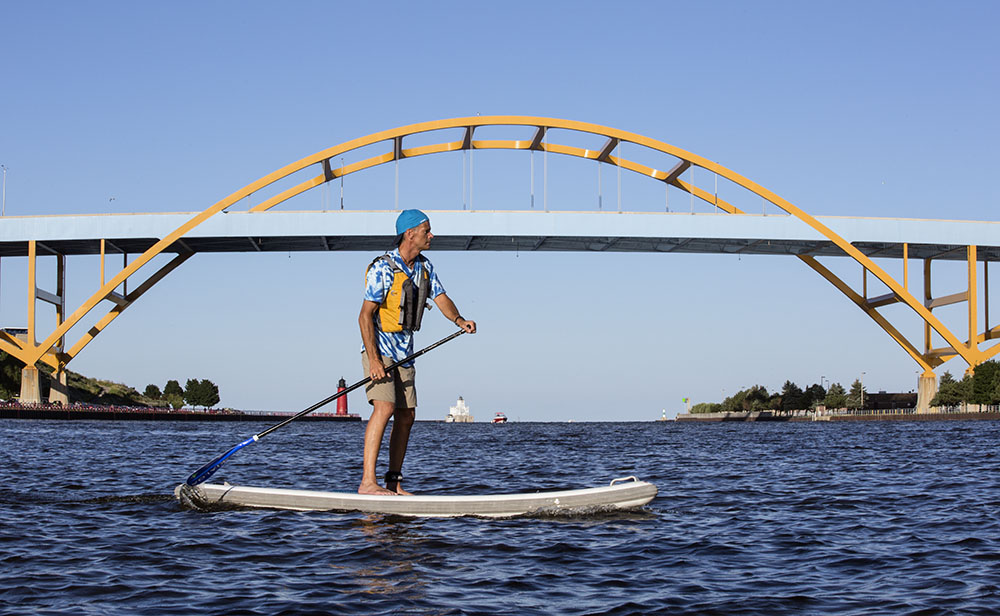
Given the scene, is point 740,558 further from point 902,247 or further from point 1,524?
point 902,247

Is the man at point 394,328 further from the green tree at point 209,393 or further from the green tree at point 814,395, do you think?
the green tree at point 814,395

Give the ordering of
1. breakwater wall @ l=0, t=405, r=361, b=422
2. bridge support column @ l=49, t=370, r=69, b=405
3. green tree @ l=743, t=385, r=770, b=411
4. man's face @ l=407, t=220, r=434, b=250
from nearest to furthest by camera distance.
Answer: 1. man's face @ l=407, t=220, r=434, b=250
2. breakwater wall @ l=0, t=405, r=361, b=422
3. bridge support column @ l=49, t=370, r=69, b=405
4. green tree @ l=743, t=385, r=770, b=411

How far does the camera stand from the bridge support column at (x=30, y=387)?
2240 inches

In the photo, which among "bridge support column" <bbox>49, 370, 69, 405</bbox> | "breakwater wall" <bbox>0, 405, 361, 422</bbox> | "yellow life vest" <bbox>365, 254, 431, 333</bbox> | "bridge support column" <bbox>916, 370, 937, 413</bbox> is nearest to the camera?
"yellow life vest" <bbox>365, 254, 431, 333</bbox>

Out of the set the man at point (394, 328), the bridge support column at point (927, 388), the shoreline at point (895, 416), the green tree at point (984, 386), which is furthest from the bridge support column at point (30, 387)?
the green tree at point (984, 386)

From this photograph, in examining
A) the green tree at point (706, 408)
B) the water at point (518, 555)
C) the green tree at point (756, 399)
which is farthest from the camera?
the green tree at point (706, 408)

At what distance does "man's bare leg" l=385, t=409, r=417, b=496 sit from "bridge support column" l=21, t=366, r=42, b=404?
180 ft

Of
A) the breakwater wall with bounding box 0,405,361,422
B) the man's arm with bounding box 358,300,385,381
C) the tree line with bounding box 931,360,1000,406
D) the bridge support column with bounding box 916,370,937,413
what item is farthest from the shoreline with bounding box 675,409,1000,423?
the man's arm with bounding box 358,300,385,381

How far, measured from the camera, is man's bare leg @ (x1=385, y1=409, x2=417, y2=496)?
8.32 meters

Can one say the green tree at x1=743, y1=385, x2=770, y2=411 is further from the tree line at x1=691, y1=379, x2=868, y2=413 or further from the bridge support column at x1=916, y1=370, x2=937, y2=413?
the bridge support column at x1=916, y1=370, x2=937, y2=413

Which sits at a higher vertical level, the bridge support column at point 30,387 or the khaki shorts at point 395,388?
the khaki shorts at point 395,388

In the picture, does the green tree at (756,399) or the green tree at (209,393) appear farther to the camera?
the green tree at (756,399)

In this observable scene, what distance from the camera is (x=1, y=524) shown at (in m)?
7.36

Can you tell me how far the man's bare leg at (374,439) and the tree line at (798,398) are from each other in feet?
389
